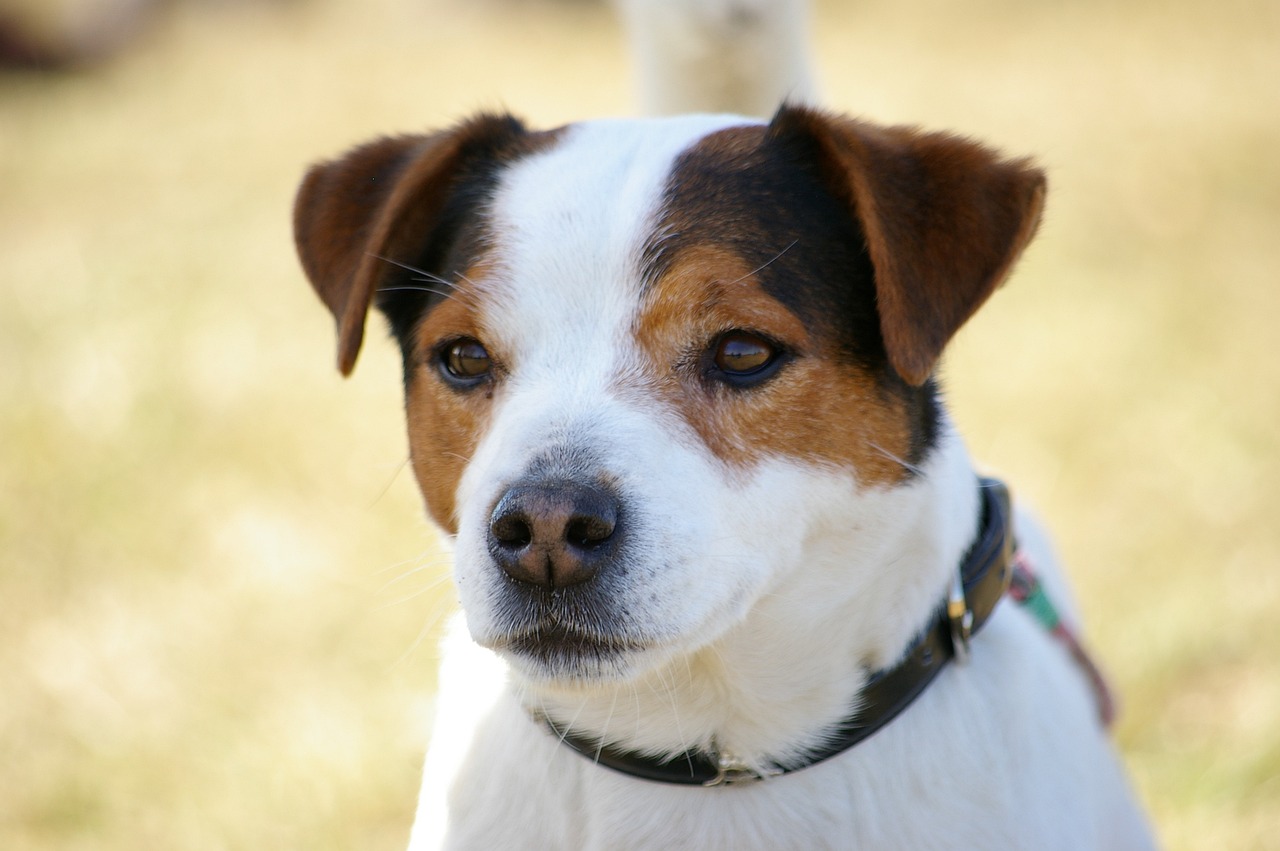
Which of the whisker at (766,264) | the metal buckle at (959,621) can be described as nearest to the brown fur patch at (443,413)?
the whisker at (766,264)

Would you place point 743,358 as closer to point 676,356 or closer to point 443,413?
point 676,356

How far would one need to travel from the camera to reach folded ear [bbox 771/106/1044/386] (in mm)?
2326

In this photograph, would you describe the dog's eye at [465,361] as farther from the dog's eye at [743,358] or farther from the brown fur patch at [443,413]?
the dog's eye at [743,358]

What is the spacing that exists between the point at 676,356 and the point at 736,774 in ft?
2.76

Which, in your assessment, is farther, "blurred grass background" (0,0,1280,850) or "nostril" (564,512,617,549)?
"blurred grass background" (0,0,1280,850)

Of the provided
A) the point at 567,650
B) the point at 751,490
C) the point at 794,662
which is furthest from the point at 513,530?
the point at 794,662

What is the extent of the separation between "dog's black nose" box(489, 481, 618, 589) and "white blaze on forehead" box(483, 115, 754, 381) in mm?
330

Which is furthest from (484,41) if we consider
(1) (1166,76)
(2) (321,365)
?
(2) (321,365)

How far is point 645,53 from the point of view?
361 cm

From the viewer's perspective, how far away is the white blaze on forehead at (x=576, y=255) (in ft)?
7.68

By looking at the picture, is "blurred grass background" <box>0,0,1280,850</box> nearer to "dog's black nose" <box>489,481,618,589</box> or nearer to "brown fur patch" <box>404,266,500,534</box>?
"brown fur patch" <box>404,266,500,534</box>

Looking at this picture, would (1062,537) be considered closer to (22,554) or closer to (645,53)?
(645,53)

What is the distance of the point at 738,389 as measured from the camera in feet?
7.66

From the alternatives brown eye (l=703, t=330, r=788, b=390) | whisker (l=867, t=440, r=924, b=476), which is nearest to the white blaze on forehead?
brown eye (l=703, t=330, r=788, b=390)
